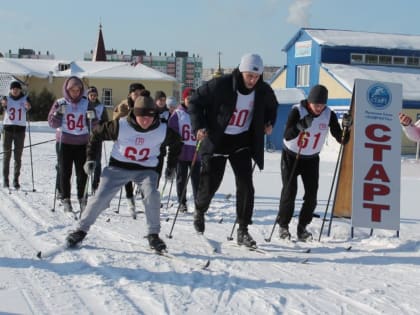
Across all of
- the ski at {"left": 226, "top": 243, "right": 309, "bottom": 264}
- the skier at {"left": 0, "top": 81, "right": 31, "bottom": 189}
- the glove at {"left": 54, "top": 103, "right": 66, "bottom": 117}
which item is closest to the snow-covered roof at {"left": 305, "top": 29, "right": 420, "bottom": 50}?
the skier at {"left": 0, "top": 81, "right": 31, "bottom": 189}

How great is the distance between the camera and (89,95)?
9.06m

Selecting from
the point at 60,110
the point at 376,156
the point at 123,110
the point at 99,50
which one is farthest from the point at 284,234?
the point at 99,50

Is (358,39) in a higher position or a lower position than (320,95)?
higher

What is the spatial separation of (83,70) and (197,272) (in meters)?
46.9

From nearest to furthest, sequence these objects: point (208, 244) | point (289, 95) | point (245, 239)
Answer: point (245, 239) < point (208, 244) < point (289, 95)

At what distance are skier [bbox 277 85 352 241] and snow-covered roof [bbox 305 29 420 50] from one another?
88.1ft

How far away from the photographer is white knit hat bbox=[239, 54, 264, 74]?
575 cm

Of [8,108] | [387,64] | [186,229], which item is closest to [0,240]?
[186,229]

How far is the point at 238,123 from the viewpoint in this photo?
6.02 meters

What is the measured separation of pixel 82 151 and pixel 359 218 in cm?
376

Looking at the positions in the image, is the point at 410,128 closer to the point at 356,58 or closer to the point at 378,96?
the point at 378,96

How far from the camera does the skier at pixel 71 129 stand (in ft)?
25.4

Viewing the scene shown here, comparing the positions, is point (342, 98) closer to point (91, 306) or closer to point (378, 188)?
point (378, 188)

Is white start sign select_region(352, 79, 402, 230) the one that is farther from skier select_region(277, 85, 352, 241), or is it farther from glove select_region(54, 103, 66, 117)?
glove select_region(54, 103, 66, 117)
